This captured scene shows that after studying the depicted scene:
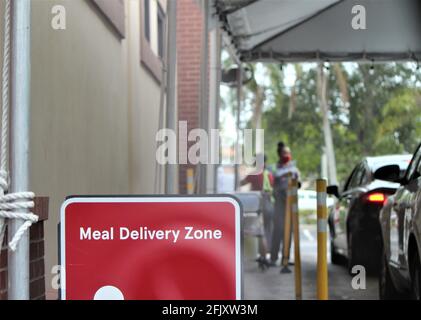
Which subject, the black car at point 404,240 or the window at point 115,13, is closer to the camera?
the black car at point 404,240

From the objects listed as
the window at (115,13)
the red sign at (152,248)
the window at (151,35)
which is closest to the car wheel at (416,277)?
the red sign at (152,248)

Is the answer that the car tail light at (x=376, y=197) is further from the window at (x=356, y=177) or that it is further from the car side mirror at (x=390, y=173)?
the car side mirror at (x=390, y=173)

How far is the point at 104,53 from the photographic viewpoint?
26.7 ft

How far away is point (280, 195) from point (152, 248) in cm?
802

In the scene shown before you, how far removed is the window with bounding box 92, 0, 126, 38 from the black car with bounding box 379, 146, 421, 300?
340cm

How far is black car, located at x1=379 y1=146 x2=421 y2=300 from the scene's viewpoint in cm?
559

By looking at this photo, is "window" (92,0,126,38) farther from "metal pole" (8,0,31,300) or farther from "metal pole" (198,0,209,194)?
"metal pole" (8,0,31,300)

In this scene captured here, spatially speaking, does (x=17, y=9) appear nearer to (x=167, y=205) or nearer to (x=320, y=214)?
(x=167, y=205)

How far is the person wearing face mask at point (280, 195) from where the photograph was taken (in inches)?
446

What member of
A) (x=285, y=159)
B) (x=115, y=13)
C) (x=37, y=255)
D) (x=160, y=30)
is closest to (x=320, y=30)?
(x=285, y=159)

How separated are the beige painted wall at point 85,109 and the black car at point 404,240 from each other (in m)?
2.59

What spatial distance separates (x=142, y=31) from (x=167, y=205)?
23.8ft

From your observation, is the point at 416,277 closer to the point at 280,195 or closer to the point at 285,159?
the point at 280,195

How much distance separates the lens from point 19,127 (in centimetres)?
324
